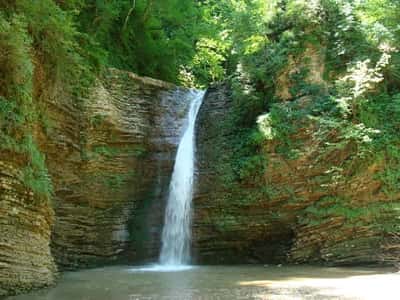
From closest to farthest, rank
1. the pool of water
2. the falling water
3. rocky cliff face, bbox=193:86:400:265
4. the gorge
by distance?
the pool of water → the gorge → rocky cliff face, bbox=193:86:400:265 → the falling water

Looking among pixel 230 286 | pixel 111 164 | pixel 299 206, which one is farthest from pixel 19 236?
pixel 299 206

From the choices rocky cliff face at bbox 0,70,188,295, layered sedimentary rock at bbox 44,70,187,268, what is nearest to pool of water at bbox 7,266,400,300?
rocky cliff face at bbox 0,70,188,295

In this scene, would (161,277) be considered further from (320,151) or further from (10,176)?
(320,151)

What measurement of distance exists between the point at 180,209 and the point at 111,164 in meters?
2.50

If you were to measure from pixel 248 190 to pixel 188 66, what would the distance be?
36.4 ft

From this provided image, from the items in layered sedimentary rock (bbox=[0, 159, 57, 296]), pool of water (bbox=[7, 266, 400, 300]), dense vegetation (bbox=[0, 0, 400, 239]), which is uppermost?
dense vegetation (bbox=[0, 0, 400, 239])

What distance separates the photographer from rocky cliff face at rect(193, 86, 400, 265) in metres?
11.6

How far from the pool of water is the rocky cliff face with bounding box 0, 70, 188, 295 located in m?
2.03

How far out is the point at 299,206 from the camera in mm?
12414

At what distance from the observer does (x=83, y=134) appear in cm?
1255

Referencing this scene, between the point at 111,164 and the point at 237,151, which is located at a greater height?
the point at 237,151

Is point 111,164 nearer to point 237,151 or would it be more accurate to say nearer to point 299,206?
point 237,151

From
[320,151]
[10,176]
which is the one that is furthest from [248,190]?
[10,176]

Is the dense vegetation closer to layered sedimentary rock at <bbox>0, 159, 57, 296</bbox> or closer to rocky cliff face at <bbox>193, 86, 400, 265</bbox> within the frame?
rocky cliff face at <bbox>193, 86, 400, 265</bbox>
